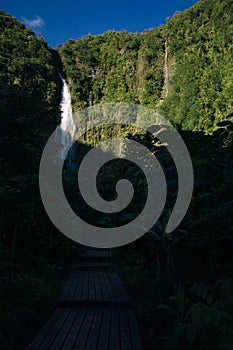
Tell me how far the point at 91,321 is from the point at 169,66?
237ft

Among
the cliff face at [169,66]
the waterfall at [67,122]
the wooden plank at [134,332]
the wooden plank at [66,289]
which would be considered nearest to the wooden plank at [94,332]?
the wooden plank at [134,332]

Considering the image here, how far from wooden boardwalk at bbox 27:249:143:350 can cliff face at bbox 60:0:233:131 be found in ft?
145

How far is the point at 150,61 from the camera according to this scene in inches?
2894

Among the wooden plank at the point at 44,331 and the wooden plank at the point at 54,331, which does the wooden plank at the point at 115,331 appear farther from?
the wooden plank at the point at 44,331

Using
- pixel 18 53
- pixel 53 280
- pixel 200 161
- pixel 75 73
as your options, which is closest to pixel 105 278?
pixel 53 280

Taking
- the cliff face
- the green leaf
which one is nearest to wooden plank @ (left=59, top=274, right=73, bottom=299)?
the green leaf

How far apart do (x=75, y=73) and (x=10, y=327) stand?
7322 centimetres

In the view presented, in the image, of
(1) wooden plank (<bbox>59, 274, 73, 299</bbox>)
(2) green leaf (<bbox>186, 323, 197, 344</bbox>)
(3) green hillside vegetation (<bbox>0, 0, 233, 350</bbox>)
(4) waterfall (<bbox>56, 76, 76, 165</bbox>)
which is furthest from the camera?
(4) waterfall (<bbox>56, 76, 76, 165</bbox>)

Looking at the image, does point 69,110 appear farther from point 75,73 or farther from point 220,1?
point 220,1

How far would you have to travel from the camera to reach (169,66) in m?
70.4

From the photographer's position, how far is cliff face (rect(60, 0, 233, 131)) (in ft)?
169

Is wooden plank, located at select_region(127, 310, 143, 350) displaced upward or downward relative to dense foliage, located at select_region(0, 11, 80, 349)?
downward

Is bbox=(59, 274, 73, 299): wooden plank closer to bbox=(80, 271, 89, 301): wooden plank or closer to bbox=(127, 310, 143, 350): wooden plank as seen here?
bbox=(80, 271, 89, 301): wooden plank

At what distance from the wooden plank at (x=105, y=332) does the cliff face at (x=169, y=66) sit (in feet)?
148
